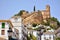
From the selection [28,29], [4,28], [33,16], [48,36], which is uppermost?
[33,16]

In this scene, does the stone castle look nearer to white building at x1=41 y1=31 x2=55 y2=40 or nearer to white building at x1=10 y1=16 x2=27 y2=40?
white building at x1=41 y1=31 x2=55 y2=40

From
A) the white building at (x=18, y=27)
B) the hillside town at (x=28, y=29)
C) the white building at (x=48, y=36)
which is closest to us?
the hillside town at (x=28, y=29)

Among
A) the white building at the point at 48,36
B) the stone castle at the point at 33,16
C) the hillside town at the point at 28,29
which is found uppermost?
the stone castle at the point at 33,16

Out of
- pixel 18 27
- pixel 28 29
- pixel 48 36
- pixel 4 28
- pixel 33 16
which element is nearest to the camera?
pixel 4 28

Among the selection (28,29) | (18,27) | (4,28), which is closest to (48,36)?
(28,29)

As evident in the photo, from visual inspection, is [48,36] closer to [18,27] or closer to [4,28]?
[18,27]

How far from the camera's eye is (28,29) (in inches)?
681

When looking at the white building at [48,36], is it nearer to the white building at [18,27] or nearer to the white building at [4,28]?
the white building at [18,27]

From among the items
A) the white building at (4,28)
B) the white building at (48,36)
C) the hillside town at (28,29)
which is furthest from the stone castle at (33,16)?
the white building at (4,28)

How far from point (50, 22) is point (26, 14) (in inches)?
83.1

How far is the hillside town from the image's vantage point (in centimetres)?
1257

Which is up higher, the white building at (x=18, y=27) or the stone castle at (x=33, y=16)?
the stone castle at (x=33, y=16)

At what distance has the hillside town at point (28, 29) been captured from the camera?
12570 millimetres

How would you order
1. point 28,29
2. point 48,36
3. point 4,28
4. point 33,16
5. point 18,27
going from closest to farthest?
point 4,28
point 18,27
point 48,36
point 28,29
point 33,16
